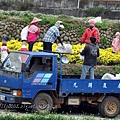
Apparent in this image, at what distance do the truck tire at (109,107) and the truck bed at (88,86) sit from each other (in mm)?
267

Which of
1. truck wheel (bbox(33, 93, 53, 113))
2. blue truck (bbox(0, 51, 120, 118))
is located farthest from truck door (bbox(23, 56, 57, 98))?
truck wheel (bbox(33, 93, 53, 113))

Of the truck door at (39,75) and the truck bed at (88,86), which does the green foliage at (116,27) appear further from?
the truck door at (39,75)

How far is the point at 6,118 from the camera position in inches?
529

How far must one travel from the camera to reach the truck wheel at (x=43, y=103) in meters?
16.1

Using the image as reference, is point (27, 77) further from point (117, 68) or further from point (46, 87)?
point (117, 68)

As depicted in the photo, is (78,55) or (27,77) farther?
(78,55)

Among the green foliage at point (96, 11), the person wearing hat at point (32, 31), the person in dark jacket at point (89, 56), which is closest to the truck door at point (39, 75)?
the person in dark jacket at point (89, 56)

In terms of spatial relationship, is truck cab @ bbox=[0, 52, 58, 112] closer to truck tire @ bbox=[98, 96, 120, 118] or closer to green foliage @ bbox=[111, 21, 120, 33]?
truck tire @ bbox=[98, 96, 120, 118]

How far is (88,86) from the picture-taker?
16547 millimetres

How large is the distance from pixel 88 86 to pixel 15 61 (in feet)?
7.21

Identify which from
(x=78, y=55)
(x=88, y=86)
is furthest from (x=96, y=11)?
(x=88, y=86)

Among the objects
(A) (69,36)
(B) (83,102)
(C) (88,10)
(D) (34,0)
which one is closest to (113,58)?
(A) (69,36)

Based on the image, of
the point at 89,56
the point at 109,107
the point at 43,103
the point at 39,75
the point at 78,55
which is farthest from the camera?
the point at 78,55

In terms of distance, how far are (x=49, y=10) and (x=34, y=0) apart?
155cm
